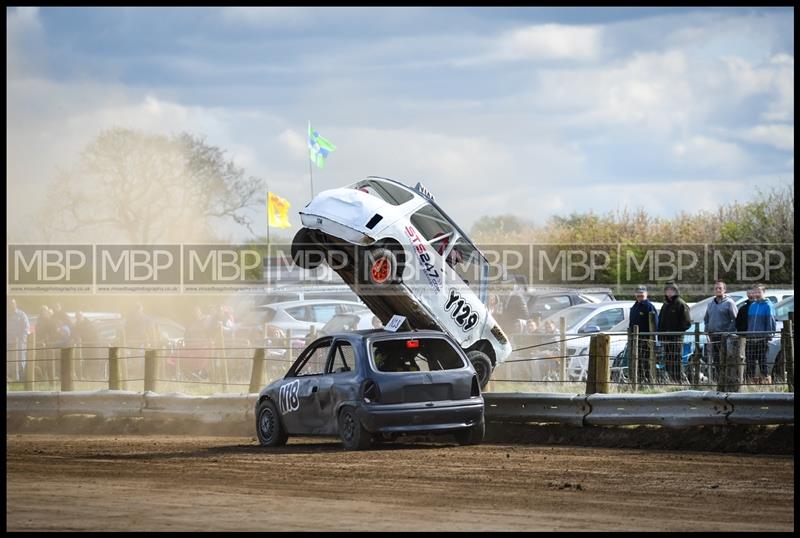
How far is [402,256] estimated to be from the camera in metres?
16.2

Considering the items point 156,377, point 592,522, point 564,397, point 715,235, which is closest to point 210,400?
point 156,377

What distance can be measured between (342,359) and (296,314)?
12.8 m

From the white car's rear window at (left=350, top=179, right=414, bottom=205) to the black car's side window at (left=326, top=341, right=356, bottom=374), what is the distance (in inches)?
79.3

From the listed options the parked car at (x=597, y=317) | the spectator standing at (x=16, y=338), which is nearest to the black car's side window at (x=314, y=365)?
the parked car at (x=597, y=317)

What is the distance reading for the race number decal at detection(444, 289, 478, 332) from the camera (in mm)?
16844

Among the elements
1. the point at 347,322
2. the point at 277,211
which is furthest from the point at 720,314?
the point at 277,211

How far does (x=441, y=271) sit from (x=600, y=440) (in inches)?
123

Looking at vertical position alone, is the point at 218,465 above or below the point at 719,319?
below

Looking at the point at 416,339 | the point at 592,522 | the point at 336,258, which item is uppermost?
the point at 336,258

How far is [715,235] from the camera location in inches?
1505

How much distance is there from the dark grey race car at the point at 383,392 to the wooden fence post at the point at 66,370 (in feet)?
29.4

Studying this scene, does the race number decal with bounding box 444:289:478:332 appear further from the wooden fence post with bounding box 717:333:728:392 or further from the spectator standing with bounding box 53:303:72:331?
the spectator standing with bounding box 53:303:72:331

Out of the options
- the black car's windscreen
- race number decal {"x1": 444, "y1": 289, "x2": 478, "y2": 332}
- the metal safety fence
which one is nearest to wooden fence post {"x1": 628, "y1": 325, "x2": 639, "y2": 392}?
the metal safety fence

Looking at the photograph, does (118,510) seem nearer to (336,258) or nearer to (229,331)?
(336,258)
